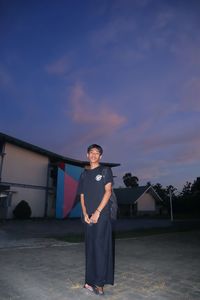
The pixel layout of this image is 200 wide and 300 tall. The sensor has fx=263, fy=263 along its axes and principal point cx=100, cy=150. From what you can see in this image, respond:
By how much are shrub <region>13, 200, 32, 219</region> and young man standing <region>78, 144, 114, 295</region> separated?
71.9ft

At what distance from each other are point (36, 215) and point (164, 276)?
2472cm

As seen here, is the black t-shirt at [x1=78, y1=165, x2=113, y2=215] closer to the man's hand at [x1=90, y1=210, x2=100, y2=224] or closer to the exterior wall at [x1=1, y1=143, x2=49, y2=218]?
the man's hand at [x1=90, y1=210, x2=100, y2=224]

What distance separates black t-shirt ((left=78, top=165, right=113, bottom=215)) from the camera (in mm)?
3633

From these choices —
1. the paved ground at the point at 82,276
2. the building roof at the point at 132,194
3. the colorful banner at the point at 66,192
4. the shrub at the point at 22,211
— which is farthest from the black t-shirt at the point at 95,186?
the building roof at the point at 132,194

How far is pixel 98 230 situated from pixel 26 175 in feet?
82.3

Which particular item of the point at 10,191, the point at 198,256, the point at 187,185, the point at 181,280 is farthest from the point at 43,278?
the point at 187,185

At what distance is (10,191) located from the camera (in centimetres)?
2488

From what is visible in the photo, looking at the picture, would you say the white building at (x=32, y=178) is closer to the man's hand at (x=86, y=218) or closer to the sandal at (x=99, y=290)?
the man's hand at (x=86, y=218)

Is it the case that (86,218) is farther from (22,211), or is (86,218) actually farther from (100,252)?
(22,211)

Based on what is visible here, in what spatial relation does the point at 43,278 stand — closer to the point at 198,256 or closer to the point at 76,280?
the point at 76,280

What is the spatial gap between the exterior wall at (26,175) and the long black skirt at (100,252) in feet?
74.5

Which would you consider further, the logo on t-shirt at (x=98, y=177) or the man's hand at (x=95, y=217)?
the logo on t-shirt at (x=98, y=177)

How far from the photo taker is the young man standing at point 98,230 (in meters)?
3.46

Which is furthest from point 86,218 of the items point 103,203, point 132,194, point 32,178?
point 132,194
